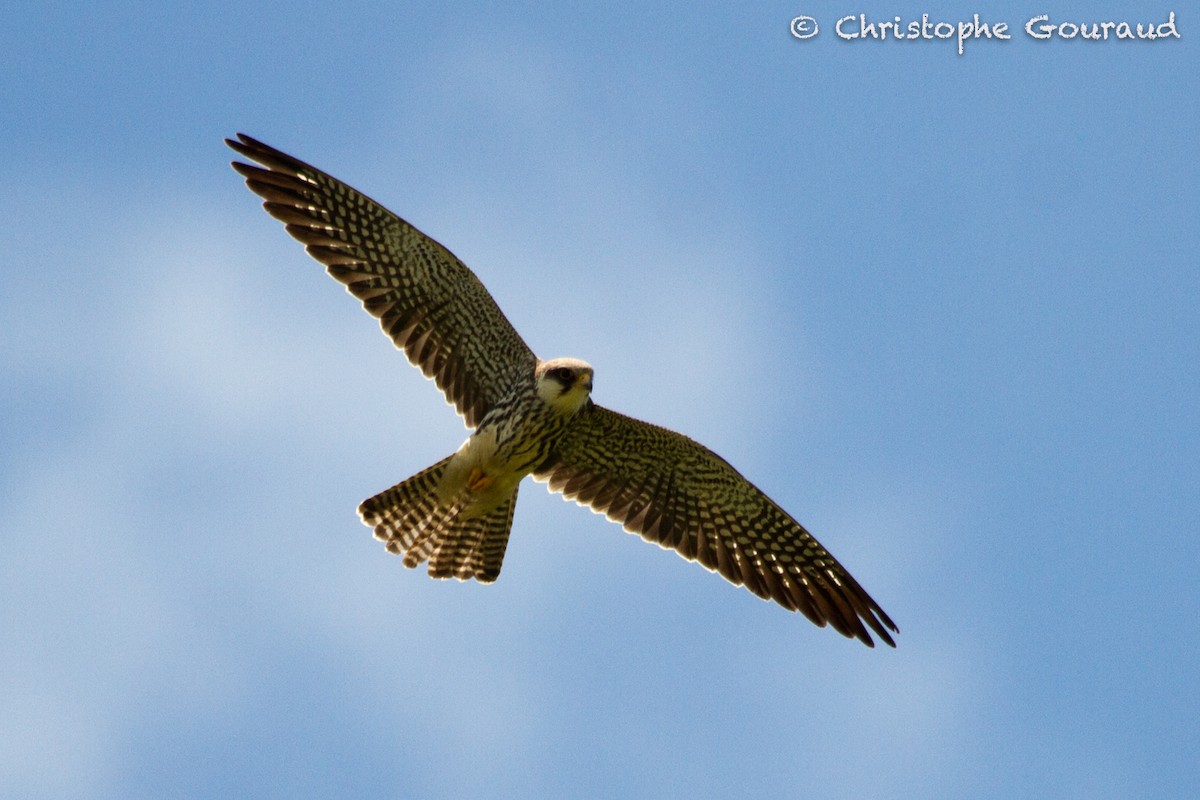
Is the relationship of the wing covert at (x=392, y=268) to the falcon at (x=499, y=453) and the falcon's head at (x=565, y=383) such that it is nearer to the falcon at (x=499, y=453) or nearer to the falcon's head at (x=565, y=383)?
the falcon at (x=499, y=453)

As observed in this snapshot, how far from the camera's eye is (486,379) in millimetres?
15539

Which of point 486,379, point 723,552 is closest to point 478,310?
point 486,379

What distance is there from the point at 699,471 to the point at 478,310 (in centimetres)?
209

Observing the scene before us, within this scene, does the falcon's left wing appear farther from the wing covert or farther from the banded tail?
the wing covert

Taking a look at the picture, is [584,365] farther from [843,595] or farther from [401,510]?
[843,595]

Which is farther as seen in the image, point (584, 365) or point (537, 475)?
point (537, 475)

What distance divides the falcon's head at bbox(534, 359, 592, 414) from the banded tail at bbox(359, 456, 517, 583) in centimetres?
96

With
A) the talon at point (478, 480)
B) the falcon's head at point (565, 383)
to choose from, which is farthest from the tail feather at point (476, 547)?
the falcon's head at point (565, 383)

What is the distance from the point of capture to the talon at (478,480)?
599 inches

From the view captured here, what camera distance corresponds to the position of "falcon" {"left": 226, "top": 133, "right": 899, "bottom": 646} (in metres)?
15.1

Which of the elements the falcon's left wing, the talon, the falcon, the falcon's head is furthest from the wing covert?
the falcon's left wing

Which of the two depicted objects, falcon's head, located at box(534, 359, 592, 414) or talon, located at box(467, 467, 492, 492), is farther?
talon, located at box(467, 467, 492, 492)

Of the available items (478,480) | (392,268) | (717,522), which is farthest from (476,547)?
(392,268)

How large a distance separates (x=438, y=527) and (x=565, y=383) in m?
1.62
